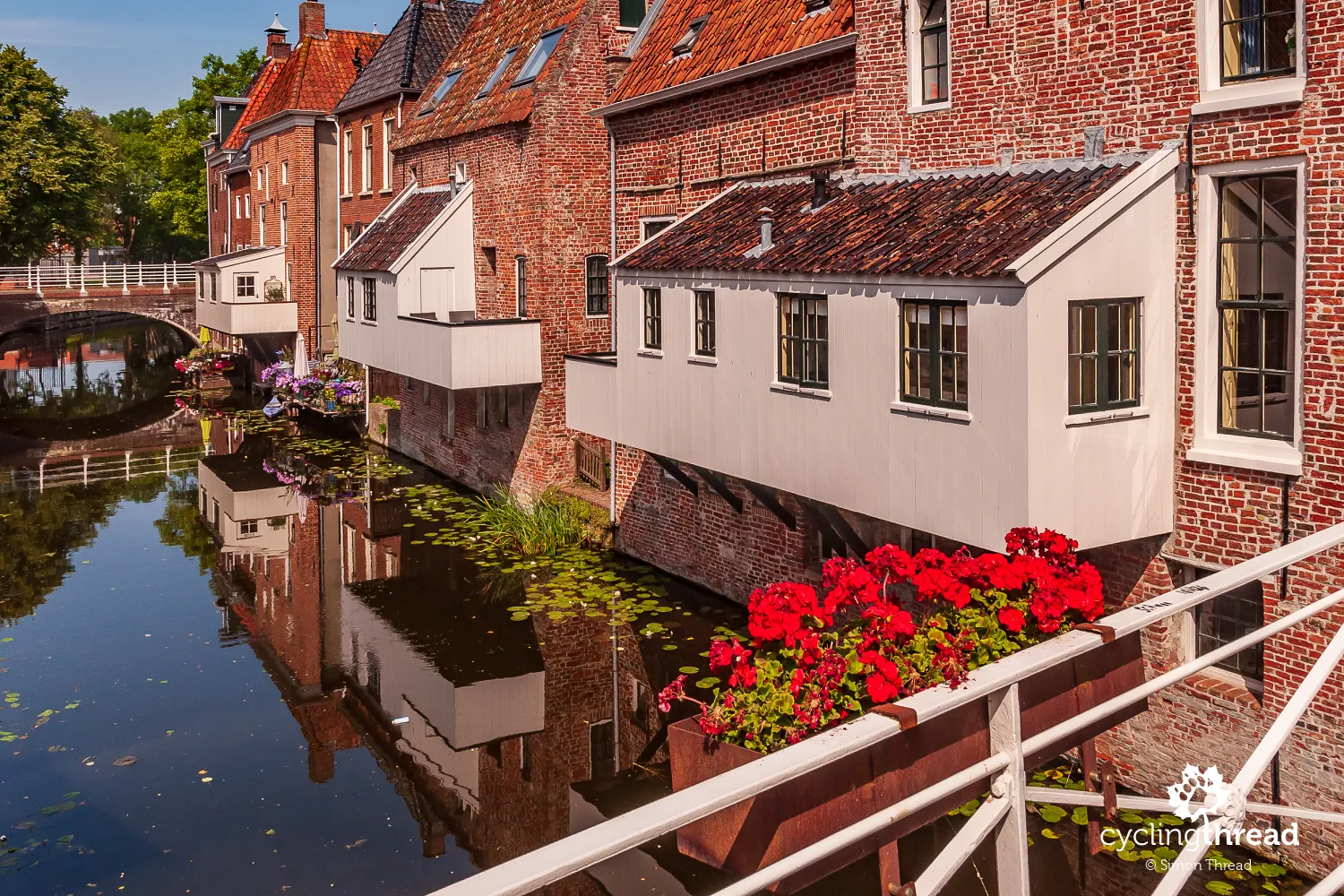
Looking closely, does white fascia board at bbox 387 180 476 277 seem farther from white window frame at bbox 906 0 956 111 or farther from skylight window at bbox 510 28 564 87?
white window frame at bbox 906 0 956 111

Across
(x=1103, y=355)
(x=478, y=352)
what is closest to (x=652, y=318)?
(x=478, y=352)

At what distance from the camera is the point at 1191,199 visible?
10203mm

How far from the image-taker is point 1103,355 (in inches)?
396

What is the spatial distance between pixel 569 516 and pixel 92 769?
990cm

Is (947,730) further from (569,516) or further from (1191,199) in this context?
(569,516)

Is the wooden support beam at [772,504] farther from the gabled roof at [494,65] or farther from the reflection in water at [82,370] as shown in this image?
the reflection in water at [82,370]

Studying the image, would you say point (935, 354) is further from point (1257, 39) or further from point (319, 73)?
point (319, 73)

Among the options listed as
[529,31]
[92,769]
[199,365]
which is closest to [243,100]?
[199,365]

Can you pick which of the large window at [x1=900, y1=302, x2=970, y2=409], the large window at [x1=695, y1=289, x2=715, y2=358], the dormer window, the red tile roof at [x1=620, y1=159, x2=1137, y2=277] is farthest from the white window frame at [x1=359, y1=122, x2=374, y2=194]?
the large window at [x1=900, y1=302, x2=970, y2=409]

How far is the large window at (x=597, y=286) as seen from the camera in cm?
2211

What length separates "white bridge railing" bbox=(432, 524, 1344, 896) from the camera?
8.46ft

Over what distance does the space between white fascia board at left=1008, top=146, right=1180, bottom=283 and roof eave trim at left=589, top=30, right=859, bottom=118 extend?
478cm

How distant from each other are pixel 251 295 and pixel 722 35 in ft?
93.4

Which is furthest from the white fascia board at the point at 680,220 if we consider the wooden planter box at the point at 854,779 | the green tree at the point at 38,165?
the green tree at the point at 38,165
